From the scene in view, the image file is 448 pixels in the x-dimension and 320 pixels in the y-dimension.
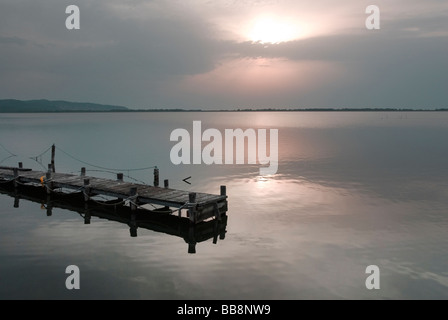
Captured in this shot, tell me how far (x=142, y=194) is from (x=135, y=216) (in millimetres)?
1433

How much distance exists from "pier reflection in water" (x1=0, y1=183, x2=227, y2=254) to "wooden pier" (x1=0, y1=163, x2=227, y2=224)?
482 millimetres

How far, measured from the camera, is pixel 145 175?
130 feet

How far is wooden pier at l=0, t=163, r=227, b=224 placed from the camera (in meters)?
19.8

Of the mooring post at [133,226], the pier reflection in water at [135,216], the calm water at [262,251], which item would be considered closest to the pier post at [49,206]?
the pier reflection in water at [135,216]

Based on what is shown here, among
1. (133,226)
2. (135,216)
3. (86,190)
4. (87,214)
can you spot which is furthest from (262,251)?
(86,190)

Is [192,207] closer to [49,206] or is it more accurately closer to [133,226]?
[133,226]

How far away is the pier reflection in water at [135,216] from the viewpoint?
63.7ft

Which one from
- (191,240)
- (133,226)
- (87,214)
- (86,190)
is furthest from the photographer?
(86,190)

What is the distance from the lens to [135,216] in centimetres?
2191

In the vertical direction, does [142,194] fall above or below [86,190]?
above

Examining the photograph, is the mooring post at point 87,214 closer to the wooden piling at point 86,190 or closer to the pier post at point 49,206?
the wooden piling at point 86,190

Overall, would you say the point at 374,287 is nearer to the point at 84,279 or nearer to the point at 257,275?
the point at 257,275

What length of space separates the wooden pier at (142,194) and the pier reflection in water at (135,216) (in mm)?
482
